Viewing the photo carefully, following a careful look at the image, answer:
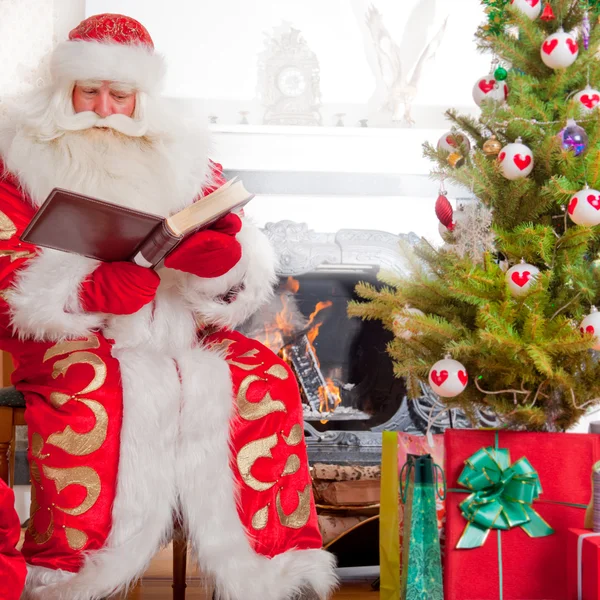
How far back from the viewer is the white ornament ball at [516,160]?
1.63 m

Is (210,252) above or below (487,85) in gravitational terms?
below

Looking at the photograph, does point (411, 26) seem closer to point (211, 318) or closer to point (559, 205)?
point (559, 205)

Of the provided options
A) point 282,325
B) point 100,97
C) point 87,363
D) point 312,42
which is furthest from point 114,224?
point 312,42

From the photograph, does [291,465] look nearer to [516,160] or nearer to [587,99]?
[516,160]

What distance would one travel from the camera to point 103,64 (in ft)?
5.50

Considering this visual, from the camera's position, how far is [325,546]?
206cm

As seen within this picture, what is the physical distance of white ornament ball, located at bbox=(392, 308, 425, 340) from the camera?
5.69 ft

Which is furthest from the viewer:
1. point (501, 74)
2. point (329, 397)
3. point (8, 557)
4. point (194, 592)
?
point (329, 397)

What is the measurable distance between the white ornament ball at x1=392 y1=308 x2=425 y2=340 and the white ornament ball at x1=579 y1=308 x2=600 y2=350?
385 mm

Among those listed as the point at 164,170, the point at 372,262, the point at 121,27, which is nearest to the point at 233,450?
the point at 164,170

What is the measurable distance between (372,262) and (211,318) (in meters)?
1.59

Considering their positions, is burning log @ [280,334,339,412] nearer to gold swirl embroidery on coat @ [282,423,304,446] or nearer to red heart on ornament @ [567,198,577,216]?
gold swirl embroidery on coat @ [282,423,304,446]

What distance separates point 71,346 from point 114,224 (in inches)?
11.6

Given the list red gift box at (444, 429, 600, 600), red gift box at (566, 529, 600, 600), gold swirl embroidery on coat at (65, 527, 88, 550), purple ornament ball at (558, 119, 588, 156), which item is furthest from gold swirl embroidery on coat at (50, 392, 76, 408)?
purple ornament ball at (558, 119, 588, 156)
